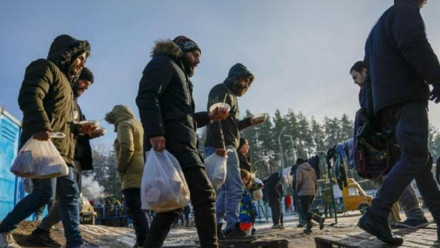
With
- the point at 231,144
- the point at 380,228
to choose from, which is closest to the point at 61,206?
the point at 231,144

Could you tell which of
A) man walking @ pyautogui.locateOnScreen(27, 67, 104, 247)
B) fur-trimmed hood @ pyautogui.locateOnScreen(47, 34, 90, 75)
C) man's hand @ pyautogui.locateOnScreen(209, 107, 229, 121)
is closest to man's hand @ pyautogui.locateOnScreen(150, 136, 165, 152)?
man's hand @ pyautogui.locateOnScreen(209, 107, 229, 121)

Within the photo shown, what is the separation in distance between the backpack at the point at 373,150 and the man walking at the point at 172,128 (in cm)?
181

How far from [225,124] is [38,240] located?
2943 millimetres

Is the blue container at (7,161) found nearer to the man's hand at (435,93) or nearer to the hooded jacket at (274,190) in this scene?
the man's hand at (435,93)

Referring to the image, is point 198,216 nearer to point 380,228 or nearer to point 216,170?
point 216,170

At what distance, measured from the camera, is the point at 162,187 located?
2318mm

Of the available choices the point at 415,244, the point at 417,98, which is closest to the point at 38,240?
the point at 415,244

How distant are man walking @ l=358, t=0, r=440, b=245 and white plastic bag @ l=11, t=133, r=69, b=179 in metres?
2.58

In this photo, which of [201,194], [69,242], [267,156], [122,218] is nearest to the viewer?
[201,194]

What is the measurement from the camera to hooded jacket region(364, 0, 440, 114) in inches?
111

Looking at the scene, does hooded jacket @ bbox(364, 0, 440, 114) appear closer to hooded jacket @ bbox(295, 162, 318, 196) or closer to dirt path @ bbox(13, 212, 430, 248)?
dirt path @ bbox(13, 212, 430, 248)

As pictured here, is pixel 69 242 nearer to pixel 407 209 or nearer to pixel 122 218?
pixel 407 209

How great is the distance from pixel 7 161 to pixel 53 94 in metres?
4.73

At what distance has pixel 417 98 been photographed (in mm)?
2906
